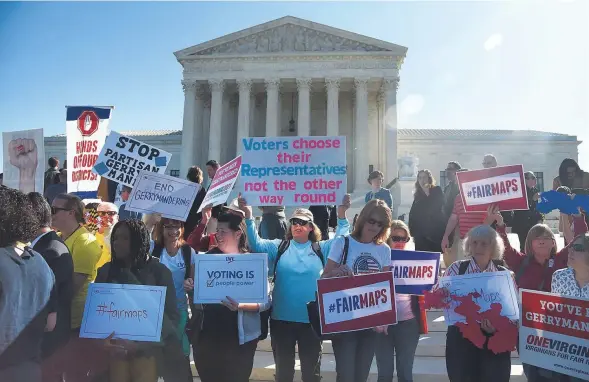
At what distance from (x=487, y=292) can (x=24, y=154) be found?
7.45 metres

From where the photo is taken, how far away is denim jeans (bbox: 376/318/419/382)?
173 inches

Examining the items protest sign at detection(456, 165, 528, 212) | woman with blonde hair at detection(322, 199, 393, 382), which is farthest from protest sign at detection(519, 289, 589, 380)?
protest sign at detection(456, 165, 528, 212)

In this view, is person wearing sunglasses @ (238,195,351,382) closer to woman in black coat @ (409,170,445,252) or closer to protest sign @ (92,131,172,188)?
protest sign @ (92,131,172,188)

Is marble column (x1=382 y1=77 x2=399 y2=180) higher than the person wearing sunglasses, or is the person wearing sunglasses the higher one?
marble column (x1=382 y1=77 x2=399 y2=180)

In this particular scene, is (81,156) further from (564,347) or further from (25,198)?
(564,347)

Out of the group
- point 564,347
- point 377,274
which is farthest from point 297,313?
point 564,347

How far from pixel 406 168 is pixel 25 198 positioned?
986 inches

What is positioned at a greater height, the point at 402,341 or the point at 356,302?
the point at 356,302

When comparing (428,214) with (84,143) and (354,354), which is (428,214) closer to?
(354,354)

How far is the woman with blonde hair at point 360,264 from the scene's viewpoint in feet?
13.2

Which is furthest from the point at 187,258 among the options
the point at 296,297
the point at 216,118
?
the point at 216,118

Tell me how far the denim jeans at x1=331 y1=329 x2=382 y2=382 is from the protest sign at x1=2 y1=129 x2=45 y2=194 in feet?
19.3

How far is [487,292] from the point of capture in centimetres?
376

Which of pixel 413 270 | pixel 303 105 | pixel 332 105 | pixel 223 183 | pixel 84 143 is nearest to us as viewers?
pixel 413 270
